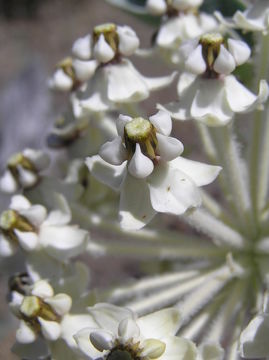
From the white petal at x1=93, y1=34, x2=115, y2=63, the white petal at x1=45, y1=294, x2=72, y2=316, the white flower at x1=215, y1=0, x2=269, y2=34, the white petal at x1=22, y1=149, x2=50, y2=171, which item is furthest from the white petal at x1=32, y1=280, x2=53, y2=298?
the white flower at x1=215, y1=0, x2=269, y2=34

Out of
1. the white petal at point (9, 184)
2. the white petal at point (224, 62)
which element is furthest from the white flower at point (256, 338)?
the white petal at point (9, 184)

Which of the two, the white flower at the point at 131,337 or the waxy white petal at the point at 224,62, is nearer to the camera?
the white flower at the point at 131,337

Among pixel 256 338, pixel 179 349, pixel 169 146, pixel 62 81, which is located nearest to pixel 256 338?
pixel 256 338

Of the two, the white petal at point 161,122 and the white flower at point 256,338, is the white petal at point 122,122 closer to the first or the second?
the white petal at point 161,122

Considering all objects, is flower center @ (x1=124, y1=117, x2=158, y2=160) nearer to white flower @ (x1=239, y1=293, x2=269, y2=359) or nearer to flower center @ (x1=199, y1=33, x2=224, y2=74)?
flower center @ (x1=199, y1=33, x2=224, y2=74)

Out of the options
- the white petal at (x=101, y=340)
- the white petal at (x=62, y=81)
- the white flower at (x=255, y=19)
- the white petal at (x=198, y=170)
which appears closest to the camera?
the white petal at (x=101, y=340)

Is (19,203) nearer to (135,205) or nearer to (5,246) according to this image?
(5,246)
